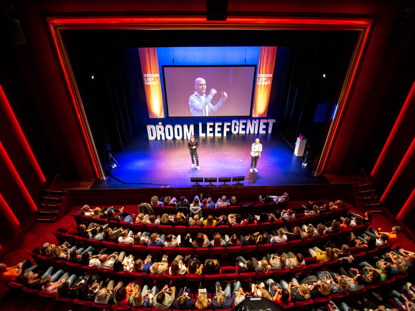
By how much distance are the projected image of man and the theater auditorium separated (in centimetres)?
248

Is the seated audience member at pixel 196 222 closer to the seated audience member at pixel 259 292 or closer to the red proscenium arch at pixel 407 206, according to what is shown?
the seated audience member at pixel 259 292

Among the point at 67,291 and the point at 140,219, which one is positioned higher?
the point at 140,219

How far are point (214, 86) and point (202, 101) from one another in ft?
3.09

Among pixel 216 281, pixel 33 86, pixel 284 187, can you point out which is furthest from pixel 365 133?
pixel 33 86

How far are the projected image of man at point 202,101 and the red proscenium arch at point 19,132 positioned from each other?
676cm

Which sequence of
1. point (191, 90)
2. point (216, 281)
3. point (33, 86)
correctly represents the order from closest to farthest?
point (216, 281), point (33, 86), point (191, 90)

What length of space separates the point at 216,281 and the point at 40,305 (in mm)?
3943

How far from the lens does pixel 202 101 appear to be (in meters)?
10.7

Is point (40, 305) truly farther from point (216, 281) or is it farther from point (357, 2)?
point (357, 2)

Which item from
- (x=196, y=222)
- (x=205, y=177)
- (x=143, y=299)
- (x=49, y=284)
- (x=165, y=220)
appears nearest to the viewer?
(x=143, y=299)

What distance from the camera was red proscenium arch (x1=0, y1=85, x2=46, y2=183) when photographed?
582 cm

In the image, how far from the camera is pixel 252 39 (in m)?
6.52

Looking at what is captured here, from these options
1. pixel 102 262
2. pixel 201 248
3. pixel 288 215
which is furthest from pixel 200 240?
pixel 288 215

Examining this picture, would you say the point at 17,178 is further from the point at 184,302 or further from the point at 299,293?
the point at 299,293
